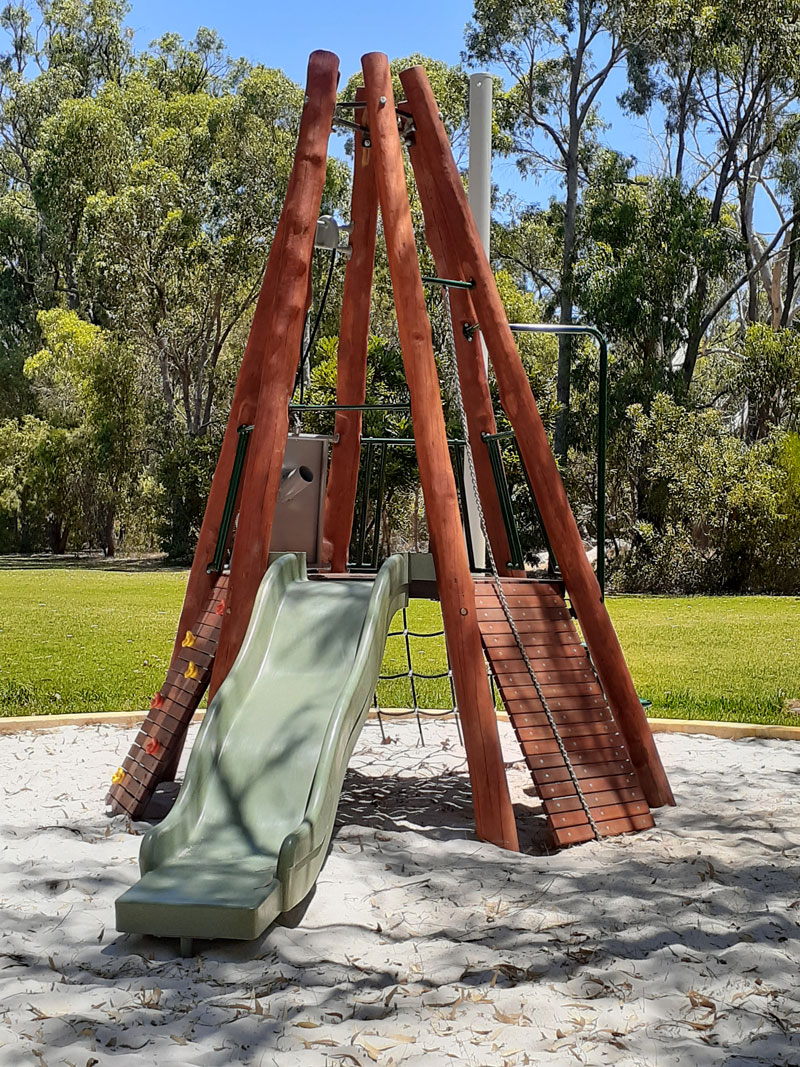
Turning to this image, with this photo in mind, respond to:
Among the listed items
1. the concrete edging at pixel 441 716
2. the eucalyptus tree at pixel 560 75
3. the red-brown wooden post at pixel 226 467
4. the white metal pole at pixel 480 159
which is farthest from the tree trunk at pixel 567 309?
the red-brown wooden post at pixel 226 467

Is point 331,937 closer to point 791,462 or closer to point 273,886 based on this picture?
point 273,886

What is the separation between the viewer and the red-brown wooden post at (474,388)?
4.70 meters

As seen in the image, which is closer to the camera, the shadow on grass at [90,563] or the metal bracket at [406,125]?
the metal bracket at [406,125]

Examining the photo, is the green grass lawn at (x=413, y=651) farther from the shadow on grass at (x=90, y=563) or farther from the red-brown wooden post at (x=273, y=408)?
the shadow on grass at (x=90, y=563)

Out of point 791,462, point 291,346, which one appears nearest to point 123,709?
point 291,346

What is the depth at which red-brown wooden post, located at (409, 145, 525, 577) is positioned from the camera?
470 cm

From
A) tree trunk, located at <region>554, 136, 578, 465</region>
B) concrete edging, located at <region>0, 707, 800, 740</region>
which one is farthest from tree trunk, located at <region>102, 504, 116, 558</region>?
concrete edging, located at <region>0, 707, 800, 740</region>

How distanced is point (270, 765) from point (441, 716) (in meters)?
2.80

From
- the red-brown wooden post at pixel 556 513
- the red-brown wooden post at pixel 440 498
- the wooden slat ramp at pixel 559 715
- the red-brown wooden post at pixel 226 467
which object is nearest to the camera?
the red-brown wooden post at pixel 440 498

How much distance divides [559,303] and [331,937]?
22.1 meters

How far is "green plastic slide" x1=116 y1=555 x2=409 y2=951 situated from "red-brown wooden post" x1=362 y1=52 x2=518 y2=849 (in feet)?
0.85

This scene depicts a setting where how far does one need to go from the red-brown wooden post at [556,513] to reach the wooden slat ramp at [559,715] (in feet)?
0.32

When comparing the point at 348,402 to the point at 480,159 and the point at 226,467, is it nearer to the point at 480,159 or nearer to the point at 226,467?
the point at 226,467

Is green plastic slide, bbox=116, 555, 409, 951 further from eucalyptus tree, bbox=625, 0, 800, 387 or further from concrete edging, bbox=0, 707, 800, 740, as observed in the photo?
eucalyptus tree, bbox=625, 0, 800, 387
